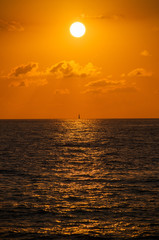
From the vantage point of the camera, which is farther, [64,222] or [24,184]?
[24,184]

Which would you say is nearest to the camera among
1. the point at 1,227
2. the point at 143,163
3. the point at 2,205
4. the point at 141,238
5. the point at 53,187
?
the point at 141,238

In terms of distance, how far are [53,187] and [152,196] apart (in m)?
10.5

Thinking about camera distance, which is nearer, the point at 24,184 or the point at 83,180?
the point at 24,184

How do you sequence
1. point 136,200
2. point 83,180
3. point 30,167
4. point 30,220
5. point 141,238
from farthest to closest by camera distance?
point 30,167 < point 83,180 < point 136,200 < point 30,220 < point 141,238

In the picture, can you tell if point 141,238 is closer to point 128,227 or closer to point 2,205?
point 128,227

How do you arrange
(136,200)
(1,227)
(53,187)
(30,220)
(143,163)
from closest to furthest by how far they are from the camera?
(1,227)
(30,220)
(136,200)
(53,187)
(143,163)

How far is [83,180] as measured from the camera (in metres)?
40.4

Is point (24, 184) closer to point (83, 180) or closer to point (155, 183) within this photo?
point (83, 180)

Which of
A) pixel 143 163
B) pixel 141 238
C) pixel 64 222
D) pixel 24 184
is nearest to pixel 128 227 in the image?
pixel 141 238

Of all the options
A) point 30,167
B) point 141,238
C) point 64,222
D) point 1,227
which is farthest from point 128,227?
point 30,167

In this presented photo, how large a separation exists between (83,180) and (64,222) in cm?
1628

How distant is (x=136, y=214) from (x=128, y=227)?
307cm

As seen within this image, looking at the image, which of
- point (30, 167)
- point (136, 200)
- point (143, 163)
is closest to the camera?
point (136, 200)

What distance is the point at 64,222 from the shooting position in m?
24.2
